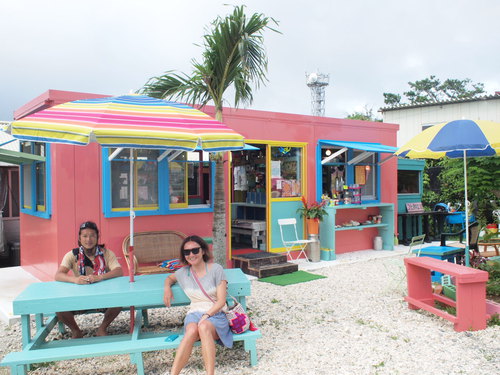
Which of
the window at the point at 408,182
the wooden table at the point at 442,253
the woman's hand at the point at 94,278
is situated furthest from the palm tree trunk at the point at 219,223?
the window at the point at 408,182

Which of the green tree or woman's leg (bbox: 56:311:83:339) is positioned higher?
the green tree

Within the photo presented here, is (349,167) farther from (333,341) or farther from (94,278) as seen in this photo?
(94,278)

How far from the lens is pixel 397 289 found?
6258 millimetres

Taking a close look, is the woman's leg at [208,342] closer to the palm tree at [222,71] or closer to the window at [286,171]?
the palm tree at [222,71]

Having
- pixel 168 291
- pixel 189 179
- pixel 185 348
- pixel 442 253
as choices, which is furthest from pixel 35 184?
pixel 442 253

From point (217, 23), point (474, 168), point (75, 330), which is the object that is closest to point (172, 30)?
point (217, 23)

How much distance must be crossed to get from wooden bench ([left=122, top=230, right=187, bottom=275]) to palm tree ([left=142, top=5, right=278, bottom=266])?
1507mm

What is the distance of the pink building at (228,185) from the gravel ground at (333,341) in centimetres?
162

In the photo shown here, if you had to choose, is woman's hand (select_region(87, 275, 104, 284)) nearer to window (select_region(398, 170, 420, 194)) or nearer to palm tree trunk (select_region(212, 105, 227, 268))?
palm tree trunk (select_region(212, 105, 227, 268))

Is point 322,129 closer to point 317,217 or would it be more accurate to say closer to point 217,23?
point 317,217

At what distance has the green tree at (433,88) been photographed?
3178 cm

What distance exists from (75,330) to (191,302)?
1.33m

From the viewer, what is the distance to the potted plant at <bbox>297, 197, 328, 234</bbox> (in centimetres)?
823

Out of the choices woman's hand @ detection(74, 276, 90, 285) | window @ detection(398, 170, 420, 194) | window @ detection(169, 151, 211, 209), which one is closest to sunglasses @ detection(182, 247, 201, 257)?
woman's hand @ detection(74, 276, 90, 285)
